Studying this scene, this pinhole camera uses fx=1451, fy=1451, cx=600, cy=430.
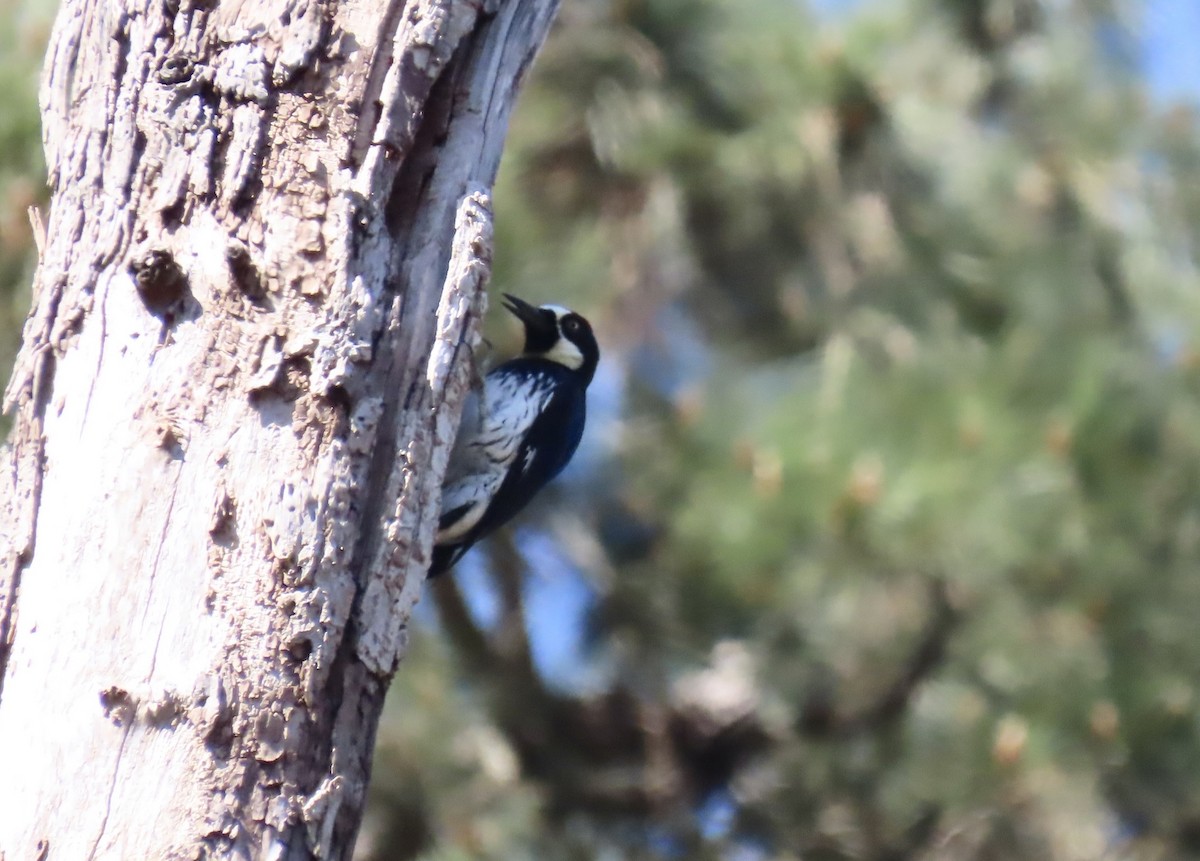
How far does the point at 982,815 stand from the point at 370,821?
1776 mm

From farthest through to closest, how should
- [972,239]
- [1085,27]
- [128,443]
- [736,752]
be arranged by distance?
[1085,27] → [972,239] → [736,752] → [128,443]

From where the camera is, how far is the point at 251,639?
68.4 inches

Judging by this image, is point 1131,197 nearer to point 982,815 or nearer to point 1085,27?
point 1085,27

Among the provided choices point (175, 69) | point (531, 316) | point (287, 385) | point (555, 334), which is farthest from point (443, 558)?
point (175, 69)

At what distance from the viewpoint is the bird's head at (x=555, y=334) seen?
360cm

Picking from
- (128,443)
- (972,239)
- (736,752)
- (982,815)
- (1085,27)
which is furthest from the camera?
(1085,27)

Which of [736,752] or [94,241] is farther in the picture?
[736,752]

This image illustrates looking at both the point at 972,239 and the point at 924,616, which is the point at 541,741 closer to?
the point at 924,616

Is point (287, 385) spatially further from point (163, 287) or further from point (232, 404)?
point (163, 287)

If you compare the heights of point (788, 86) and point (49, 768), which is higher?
point (788, 86)

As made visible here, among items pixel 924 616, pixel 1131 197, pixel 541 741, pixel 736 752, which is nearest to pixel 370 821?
pixel 541 741

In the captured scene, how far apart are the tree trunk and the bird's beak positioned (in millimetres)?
1374

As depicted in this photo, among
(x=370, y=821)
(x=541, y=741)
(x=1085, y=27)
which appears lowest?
(x=370, y=821)

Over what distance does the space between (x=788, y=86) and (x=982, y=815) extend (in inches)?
88.6
